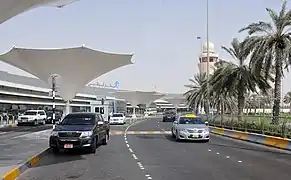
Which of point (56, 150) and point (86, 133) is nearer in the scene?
point (86, 133)

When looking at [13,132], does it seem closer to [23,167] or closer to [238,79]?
[238,79]

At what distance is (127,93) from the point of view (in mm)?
120562

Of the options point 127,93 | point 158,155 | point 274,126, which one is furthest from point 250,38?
point 127,93

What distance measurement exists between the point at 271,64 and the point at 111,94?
330 ft

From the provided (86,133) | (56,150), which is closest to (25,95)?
(56,150)

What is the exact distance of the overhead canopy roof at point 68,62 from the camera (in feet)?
162

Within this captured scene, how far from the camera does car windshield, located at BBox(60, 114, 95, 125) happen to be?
64.2 ft

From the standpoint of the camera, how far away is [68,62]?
168 ft

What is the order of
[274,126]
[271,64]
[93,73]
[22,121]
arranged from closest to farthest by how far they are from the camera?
[274,126] → [271,64] → [22,121] → [93,73]

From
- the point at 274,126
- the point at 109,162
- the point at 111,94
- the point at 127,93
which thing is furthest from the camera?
the point at 111,94

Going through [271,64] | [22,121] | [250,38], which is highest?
[250,38]

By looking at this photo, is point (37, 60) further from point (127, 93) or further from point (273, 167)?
point (127, 93)

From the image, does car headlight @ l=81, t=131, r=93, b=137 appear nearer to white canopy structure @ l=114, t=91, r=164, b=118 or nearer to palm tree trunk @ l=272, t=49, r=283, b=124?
palm tree trunk @ l=272, t=49, r=283, b=124

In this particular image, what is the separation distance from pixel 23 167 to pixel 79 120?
6886mm
